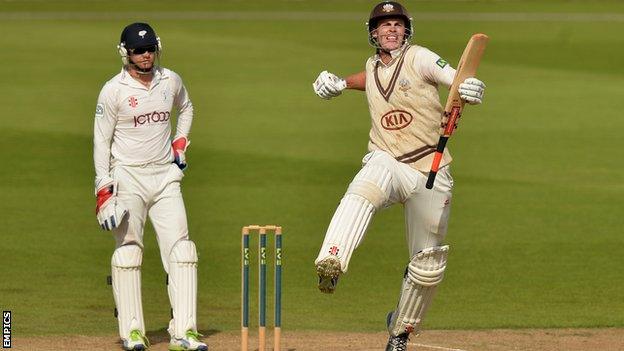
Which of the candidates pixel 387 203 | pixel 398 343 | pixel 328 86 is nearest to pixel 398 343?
pixel 398 343

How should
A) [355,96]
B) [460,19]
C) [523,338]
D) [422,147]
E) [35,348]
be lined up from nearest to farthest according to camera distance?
1. [422,147]
2. [35,348]
3. [523,338]
4. [355,96]
5. [460,19]

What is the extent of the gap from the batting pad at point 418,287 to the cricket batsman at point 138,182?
4.64 ft

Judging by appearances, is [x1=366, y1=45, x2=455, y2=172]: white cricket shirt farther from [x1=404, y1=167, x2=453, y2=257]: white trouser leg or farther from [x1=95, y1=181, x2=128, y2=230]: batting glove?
[x1=95, y1=181, x2=128, y2=230]: batting glove

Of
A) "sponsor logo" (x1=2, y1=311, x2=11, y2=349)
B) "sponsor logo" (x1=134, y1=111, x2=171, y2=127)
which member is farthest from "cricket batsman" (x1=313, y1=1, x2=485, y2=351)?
"sponsor logo" (x1=2, y1=311, x2=11, y2=349)

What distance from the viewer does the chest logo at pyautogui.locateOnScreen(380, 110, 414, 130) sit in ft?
33.2

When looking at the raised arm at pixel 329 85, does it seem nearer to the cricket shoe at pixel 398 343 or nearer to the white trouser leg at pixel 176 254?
the white trouser leg at pixel 176 254

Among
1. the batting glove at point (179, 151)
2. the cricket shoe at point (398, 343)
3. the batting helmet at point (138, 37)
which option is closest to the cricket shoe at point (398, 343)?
the cricket shoe at point (398, 343)

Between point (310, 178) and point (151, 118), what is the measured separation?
29.6 ft

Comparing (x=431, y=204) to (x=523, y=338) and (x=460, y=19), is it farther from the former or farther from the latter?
(x=460, y=19)

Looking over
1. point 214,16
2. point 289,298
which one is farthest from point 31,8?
point 289,298

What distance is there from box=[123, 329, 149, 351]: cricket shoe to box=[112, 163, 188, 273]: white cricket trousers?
499mm

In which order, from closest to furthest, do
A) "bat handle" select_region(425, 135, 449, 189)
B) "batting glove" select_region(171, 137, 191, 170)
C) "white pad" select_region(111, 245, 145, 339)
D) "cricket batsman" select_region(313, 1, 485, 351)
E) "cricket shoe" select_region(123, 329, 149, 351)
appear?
"bat handle" select_region(425, 135, 449, 189), "cricket batsman" select_region(313, 1, 485, 351), "cricket shoe" select_region(123, 329, 149, 351), "white pad" select_region(111, 245, 145, 339), "batting glove" select_region(171, 137, 191, 170)

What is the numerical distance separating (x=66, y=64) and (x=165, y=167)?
21.4 m

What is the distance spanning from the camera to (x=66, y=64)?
31.9 m
